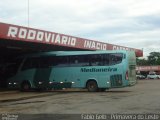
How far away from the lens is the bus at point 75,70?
3016 cm

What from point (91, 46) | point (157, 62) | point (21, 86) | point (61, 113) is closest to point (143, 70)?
point (157, 62)

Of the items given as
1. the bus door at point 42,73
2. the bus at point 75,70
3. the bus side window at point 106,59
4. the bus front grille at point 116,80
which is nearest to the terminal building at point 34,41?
the bus at point 75,70

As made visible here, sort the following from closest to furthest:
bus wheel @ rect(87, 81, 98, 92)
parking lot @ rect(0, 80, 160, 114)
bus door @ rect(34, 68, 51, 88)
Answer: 1. parking lot @ rect(0, 80, 160, 114)
2. bus wheel @ rect(87, 81, 98, 92)
3. bus door @ rect(34, 68, 51, 88)

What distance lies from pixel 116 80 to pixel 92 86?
192cm

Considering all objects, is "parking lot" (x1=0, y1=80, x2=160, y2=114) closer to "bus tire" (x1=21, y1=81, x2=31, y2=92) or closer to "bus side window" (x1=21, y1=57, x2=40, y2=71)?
"bus side window" (x1=21, y1=57, x2=40, y2=71)

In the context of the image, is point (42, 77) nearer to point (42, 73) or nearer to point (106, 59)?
point (42, 73)

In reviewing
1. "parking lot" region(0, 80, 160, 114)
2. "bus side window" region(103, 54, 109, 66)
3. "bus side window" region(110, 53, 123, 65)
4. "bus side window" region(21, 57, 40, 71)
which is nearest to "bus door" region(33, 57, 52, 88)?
"bus side window" region(21, 57, 40, 71)

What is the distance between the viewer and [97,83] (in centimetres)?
3094

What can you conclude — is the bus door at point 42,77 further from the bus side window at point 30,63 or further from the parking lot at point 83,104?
the parking lot at point 83,104

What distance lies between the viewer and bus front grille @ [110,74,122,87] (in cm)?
2998

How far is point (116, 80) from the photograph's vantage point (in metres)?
30.1

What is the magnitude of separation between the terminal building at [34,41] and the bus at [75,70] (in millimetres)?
1247

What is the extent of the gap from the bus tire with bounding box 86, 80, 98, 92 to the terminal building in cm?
447

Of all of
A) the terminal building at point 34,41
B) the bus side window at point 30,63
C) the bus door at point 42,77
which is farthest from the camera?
the bus side window at point 30,63
